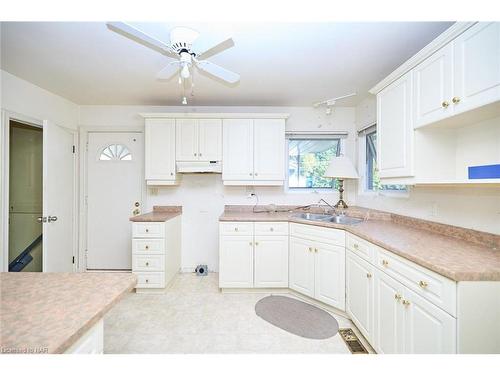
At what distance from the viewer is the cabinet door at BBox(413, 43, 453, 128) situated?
48.8 inches

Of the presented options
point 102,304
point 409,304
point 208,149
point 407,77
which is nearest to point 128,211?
point 208,149

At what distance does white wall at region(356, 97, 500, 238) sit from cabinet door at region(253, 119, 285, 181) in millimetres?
1321

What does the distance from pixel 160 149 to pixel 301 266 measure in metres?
2.23

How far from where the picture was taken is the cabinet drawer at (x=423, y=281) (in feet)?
3.14

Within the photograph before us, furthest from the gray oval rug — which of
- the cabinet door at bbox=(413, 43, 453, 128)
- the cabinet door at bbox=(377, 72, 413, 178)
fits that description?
the cabinet door at bbox=(413, 43, 453, 128)

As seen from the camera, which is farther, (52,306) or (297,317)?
(297,317)

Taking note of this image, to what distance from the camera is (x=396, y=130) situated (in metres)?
1.68

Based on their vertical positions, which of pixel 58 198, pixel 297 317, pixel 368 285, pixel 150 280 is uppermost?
pixel 58 198

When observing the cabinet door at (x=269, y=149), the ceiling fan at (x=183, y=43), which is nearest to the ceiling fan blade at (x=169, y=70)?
the ceiling fan at (x=183, y=43)

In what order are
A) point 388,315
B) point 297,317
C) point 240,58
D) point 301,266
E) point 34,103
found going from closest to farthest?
1. point 388,315
2. point 240,58
3. point 297,317
4. point 301,266
5. point 34,103

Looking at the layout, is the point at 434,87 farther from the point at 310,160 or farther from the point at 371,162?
the point at 310,160

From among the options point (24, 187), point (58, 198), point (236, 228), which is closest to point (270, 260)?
point (236, 228)

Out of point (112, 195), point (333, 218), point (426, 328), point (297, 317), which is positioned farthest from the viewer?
point (112, 195)

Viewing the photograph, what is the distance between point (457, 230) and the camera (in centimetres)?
152
